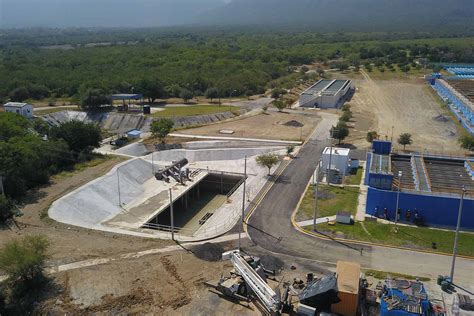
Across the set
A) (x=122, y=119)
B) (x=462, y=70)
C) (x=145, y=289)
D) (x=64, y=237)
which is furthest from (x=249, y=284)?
(x=462, y=70)

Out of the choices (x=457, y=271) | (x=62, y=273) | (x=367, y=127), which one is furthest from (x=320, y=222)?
(x=367, y=127)

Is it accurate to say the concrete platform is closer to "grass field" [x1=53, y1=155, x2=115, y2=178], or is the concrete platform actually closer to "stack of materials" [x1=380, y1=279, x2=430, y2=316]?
"grass field" [x1=53, y1=155, x2=115, y2=178]

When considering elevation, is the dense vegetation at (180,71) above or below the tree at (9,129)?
above

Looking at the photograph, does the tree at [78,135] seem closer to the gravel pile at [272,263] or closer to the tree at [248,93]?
the gravel pile at [272,263]

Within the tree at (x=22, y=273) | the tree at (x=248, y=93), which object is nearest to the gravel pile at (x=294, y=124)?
the tree at (x=248, y=93)

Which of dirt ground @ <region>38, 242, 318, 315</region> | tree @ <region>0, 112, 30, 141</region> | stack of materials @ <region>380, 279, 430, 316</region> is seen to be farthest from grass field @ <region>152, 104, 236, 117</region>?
stack of materials @ <region>380, 279, 430, 316</region>

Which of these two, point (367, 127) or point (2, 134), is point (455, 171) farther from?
point (2, 134)
